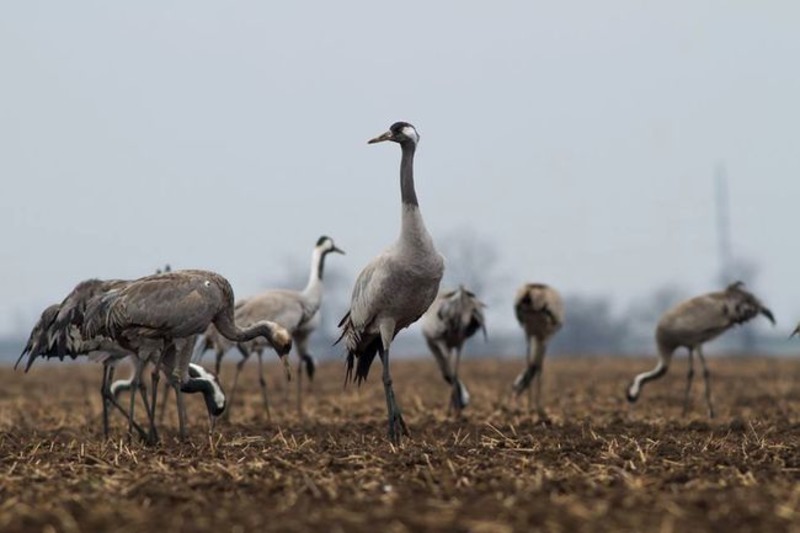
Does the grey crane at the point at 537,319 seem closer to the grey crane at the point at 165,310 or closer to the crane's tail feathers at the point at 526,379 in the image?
the crane's tail feathers at the point at 526,379

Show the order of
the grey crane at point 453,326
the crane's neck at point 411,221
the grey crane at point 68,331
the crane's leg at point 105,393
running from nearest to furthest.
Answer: the crane's neck at point 411,221 < the grey crane at point 68,331 < the crane's leg at point 105,393 < the grey crane at point 453,326

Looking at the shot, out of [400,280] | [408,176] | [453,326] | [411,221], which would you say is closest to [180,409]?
[400,280]

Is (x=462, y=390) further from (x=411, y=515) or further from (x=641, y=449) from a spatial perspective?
(x=411, y=515)

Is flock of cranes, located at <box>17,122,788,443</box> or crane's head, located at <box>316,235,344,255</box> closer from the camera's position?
flock of cranes, located at <box>17,122,788,443</box>

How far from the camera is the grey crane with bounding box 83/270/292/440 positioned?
925cm

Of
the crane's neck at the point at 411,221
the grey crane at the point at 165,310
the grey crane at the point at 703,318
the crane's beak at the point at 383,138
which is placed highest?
the crane's beak at the point at 383,138

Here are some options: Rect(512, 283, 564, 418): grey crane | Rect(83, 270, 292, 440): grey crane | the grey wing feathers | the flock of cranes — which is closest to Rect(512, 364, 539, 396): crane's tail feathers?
Rect(512, 283, 564, 418): grey crane

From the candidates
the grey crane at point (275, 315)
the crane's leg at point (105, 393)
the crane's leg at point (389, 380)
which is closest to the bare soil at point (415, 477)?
the crane's leg at point (105, 393)

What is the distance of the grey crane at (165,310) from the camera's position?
9250 millimetres

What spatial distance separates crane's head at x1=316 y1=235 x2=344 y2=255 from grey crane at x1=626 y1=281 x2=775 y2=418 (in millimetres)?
4763

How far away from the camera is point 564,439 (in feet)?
29.5

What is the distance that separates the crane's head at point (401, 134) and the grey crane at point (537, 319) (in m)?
5.37

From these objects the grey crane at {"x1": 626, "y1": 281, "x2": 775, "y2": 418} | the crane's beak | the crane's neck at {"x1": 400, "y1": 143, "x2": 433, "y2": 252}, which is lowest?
the grey crane at {"x1": 626, "y1": 281, "x2": 775, "y2": 418}

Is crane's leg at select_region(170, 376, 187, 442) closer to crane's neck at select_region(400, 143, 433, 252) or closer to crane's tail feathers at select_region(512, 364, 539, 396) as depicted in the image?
crane's neck at select_region(400, 143, 433, 252)
